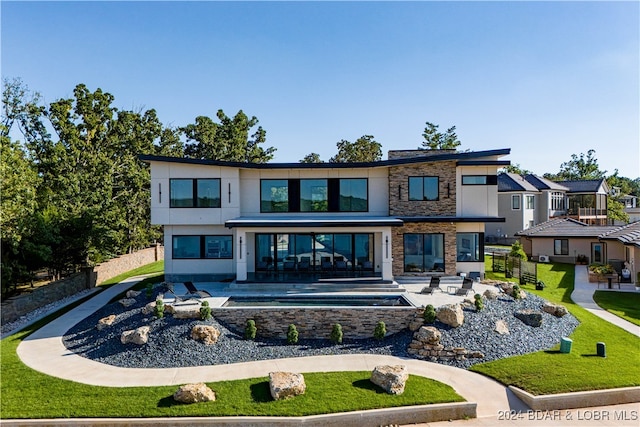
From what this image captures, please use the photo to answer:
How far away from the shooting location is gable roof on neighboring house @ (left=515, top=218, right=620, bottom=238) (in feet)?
104

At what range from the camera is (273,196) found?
22.3 meters

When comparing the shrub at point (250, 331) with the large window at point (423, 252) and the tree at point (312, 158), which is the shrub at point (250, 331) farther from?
the tree at point (312, 158)

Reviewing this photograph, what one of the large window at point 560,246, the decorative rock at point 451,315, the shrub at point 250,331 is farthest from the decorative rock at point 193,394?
the large window at point 560,246

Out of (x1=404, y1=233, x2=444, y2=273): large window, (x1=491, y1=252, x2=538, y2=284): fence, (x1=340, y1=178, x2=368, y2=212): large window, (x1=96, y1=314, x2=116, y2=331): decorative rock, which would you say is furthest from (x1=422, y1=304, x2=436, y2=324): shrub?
(x1=96, y1=314, x2=116, y2=331): decorative rock

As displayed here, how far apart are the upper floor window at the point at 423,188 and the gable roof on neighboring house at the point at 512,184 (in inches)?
980

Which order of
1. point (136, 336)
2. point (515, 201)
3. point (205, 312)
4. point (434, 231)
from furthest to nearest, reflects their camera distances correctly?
point (515, 201)
point (434, 231)
point (205, 312)
point (136, 336)

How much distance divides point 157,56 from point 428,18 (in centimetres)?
1334

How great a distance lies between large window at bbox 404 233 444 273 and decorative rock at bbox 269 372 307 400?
12.2 metres

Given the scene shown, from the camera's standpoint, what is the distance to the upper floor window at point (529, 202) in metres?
42.4

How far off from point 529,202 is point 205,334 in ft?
134

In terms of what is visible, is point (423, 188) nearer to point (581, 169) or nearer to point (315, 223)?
point (315, 223)

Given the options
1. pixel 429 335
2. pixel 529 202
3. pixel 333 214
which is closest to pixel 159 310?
pixel 429 335

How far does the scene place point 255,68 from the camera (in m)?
21.5

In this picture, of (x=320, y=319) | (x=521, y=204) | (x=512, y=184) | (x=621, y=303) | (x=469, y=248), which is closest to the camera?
(x=320, y=319)
